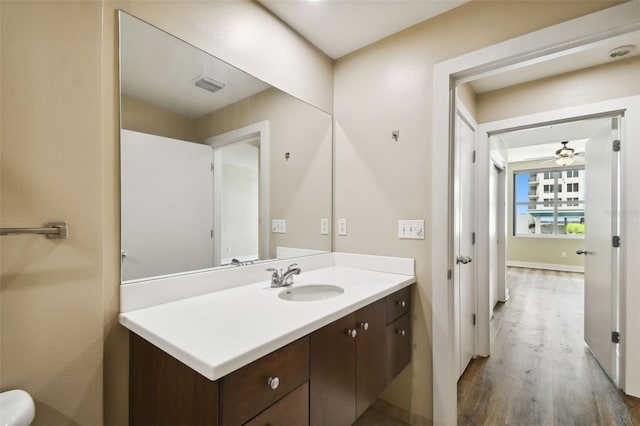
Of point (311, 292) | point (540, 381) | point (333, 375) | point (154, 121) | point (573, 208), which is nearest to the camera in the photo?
point (333, 375)

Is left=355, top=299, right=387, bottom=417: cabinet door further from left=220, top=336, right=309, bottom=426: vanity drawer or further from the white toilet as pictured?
the white toilet

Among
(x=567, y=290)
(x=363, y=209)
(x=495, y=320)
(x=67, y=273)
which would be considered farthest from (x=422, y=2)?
(x=567, y=290)

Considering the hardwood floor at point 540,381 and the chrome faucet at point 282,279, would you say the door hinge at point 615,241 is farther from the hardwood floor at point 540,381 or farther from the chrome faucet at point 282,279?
the chrome faucet at point 282,279

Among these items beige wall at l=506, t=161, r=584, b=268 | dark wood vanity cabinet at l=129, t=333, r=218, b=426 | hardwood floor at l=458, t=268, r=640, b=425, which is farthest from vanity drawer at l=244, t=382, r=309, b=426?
beige wall at l=506, t=161, r=584, b=268

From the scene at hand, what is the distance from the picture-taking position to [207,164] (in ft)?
4.69

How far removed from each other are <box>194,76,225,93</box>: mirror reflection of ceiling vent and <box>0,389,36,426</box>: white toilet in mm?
1307

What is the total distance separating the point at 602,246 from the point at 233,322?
2950mm

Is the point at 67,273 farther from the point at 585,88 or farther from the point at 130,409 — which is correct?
the point at 585,88

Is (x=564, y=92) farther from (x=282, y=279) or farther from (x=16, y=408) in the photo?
(x=16, y=408)

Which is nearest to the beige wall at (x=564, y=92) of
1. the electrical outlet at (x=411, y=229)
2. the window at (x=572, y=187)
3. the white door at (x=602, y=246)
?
the white door at (x=602, y=246)

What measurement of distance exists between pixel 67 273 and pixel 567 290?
6337mm

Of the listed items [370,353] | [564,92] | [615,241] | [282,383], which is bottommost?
[370,353]

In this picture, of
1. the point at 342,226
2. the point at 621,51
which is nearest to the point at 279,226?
the point at 342,226

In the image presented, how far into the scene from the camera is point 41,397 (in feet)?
2.95
